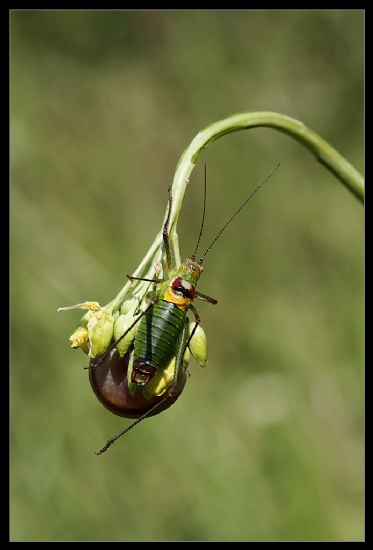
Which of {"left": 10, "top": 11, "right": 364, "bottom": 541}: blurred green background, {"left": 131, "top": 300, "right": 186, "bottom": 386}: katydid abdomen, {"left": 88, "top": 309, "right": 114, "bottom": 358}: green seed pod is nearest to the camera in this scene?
{"left": 131, "top": 300, "right": 186, "bottom": 386}: katydid abdomen

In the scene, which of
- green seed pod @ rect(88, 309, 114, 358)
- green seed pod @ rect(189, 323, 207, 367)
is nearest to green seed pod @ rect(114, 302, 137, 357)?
green seed pod @ rect(88, 309, 114, 358)

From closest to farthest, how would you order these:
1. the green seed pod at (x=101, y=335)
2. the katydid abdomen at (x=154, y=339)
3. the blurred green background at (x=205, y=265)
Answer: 1. the katydid abdomen at (x=154, y=339)
2. the green seed pod at (x=101, y=335)
3. the blurred green background at (x=205, y=265)

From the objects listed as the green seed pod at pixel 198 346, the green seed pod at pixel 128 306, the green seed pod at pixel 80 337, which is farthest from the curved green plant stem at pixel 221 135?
the green seed pod at pixel 198 346

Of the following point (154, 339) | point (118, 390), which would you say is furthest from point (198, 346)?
point (118, 390)

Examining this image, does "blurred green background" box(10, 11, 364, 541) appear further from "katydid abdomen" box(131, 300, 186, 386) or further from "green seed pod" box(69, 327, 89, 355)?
"katydid abdomen" box(131, 300, 186, 386)

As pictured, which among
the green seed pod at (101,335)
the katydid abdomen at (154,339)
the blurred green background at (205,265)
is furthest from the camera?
the blurred green background at (205,265)

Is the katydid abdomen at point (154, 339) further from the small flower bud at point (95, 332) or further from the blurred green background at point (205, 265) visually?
the blurred green background at point (205, 265)
